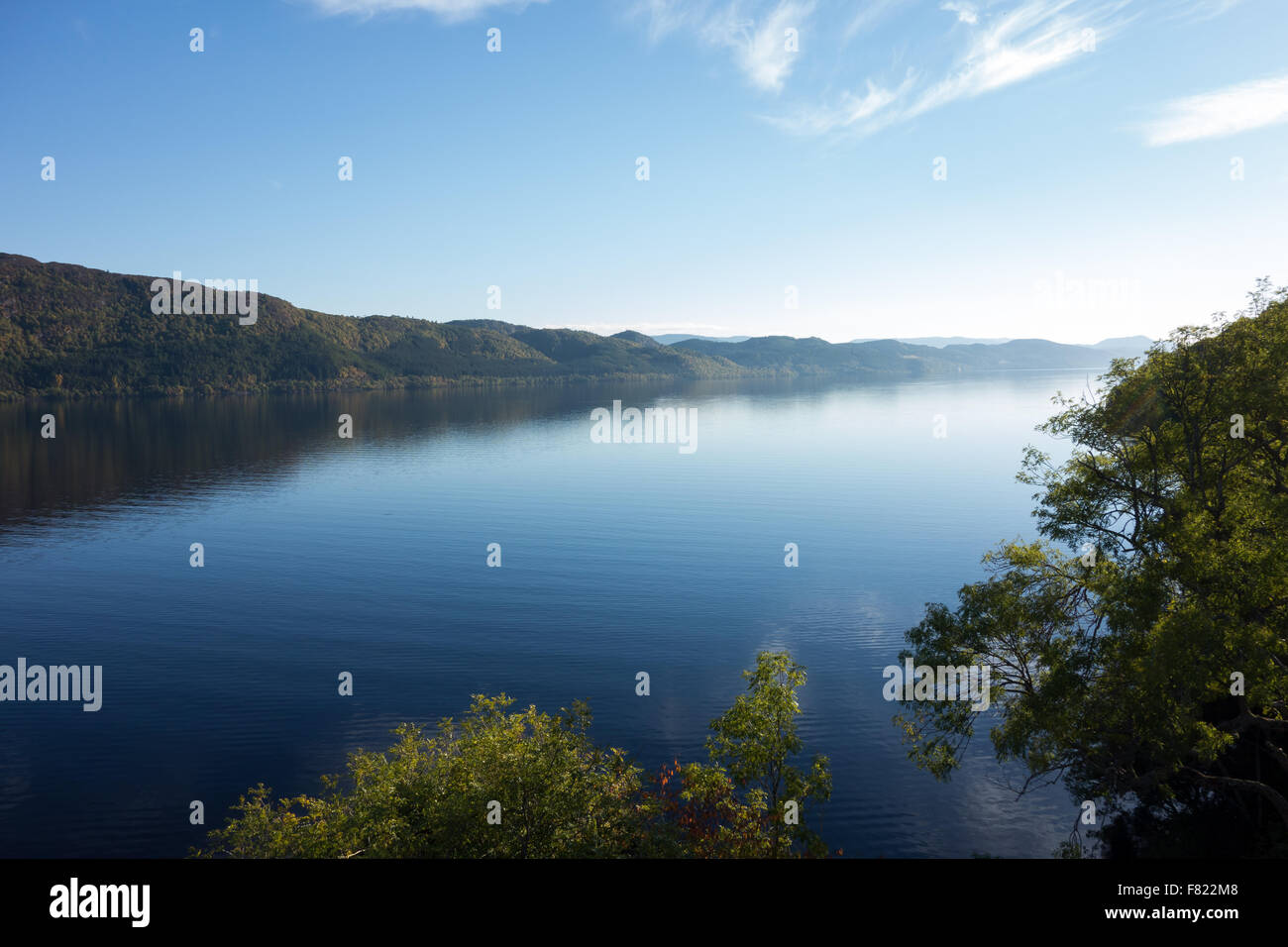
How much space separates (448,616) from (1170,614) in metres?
49.1

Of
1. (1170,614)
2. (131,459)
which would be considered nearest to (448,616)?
(1170,614)

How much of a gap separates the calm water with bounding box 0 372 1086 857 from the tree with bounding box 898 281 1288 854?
5.95 meters

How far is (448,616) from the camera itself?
191 feet

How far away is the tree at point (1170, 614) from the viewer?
2408 centimetres

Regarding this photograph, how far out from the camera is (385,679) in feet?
154

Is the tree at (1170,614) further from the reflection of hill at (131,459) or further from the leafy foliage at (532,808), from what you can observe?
the reflection of hill at (131,459)


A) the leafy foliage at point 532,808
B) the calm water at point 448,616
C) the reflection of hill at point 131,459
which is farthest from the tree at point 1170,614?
the reflection of hill at point 131,459

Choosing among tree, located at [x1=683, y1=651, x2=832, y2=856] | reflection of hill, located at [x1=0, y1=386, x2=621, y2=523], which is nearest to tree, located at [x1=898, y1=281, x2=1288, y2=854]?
tree, located at [x1=683, y1=651, x2=832, y2=856]

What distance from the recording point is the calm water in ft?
117

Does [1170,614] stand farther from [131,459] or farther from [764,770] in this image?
[131,459]

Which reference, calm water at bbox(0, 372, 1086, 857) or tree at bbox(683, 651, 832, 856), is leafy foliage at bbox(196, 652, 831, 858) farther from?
calm water at bbox(0, 372, 1086, 857)

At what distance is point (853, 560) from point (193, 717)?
5736cm
